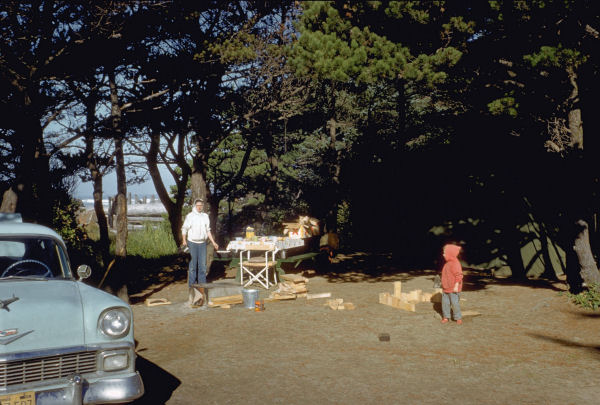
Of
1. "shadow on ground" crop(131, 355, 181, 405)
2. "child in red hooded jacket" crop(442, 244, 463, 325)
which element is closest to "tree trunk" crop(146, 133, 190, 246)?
"child in red hooded jacket" crop(442, 244, 463, 325)

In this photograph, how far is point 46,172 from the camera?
14125 mm

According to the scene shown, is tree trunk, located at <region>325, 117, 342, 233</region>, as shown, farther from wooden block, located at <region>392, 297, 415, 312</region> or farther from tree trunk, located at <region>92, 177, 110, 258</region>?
wooden block, located at <region>392, 297, 415, 312</region>

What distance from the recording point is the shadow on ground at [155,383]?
5590mm

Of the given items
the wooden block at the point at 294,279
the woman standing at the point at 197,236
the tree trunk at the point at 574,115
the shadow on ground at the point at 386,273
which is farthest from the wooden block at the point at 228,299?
the tree trunk at the point at 574,115

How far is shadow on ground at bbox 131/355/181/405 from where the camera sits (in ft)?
18.3

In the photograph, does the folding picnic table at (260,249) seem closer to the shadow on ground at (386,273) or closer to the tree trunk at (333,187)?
the shadow on ground at (386,273)

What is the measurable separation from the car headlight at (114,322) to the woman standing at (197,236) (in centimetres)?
678

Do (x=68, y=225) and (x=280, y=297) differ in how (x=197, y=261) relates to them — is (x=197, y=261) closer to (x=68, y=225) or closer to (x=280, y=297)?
(x=280, y=297)

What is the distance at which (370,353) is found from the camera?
7402 mm

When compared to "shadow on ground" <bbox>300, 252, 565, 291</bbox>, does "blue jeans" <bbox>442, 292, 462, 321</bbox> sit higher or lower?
higher

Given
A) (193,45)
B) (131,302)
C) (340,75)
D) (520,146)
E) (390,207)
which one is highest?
(193,45)

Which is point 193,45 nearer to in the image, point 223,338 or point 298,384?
point 223,338

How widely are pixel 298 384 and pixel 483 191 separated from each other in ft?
36.8

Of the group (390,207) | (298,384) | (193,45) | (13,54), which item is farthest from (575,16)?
(390,207)
